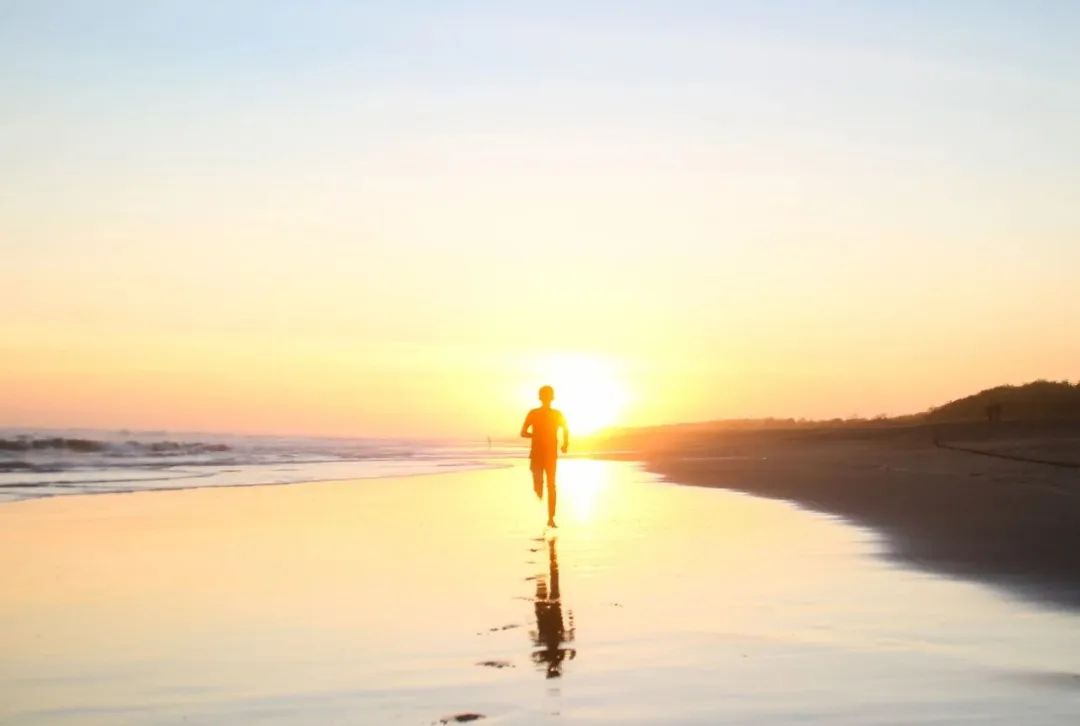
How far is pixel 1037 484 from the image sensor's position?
20.9 meters

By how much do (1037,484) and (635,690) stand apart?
17.0m

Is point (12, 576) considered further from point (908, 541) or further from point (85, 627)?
point (908, 541)

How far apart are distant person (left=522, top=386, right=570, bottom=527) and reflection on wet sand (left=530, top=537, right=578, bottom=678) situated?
21.7ft

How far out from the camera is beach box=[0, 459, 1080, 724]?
6.11 metres

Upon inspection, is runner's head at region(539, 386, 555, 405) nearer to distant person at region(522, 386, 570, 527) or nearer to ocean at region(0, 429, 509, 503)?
distant person at region(522, 386, 570, 527)

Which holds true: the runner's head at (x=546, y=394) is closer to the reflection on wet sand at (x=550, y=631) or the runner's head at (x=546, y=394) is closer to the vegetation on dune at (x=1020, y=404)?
the reflection on wet sand at (x=550, y=631)

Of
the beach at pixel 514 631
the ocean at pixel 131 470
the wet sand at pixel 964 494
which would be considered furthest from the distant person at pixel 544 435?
the ocean at pixel 131 470

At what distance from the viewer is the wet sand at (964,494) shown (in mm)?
11539

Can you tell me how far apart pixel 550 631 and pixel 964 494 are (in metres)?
13.9

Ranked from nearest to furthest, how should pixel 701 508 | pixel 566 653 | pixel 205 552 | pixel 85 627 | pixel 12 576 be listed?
pixel 566 653
pixel 85 627
pixel 12 576
pixel 205 552
pixel 701 508

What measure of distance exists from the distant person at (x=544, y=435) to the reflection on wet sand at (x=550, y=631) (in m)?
6.60

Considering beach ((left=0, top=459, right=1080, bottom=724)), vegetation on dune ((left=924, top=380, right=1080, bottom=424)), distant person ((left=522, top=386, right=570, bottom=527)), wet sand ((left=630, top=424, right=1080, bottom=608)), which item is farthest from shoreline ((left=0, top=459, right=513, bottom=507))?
vegetation on dune ((left=924, top=380, right=1080, bottom=424))

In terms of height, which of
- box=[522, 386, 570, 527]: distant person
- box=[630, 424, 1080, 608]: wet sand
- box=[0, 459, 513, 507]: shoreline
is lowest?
box=[630, 424, 1080, 608]: wet sand

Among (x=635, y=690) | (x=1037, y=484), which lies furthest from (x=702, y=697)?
(x=1037, y=484)
